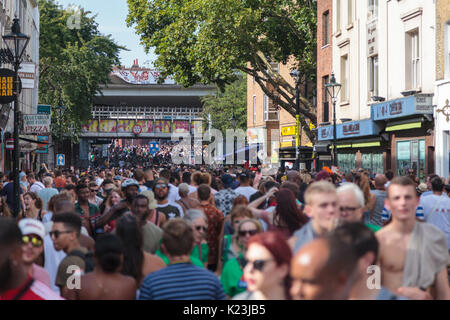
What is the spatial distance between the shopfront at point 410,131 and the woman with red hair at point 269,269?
2072 centimetres

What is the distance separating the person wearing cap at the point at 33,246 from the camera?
5.45 m

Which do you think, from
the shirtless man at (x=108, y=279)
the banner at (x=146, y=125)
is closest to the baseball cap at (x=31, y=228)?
the shirtless man at (x=108, y=279)

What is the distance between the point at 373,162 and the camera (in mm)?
30969

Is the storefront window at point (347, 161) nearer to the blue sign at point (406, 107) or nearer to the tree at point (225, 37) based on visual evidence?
the tree at point (225, 37)

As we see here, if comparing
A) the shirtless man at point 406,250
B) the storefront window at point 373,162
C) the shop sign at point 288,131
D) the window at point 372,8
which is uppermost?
the window at point 372,8

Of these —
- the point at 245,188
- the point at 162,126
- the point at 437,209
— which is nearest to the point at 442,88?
the point at 245,188

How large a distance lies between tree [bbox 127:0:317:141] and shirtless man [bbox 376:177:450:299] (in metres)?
30.9

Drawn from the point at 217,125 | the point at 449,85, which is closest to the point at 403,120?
the point at 449,85

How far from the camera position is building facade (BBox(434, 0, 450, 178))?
23094 mm

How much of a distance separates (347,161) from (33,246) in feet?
99.4

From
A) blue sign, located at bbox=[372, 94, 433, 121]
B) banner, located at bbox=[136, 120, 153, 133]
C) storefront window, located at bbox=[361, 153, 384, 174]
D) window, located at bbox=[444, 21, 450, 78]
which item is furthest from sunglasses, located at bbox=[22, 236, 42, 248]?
banner, located at bbox=[136, 120, 153, 133]

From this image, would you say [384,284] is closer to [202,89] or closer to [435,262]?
[435,262]

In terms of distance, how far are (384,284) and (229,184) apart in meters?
10.4

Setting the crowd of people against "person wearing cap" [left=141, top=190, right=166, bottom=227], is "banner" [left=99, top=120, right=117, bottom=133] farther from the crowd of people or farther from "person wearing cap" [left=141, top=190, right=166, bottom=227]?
the crowd of people
